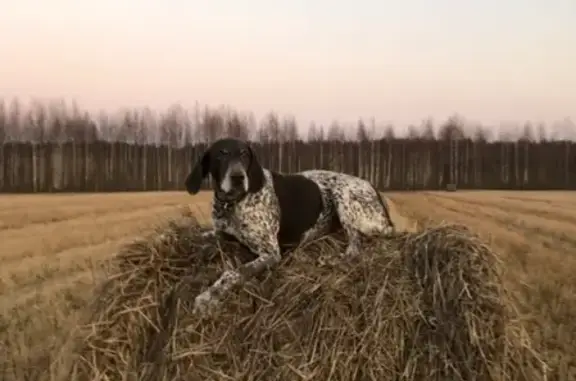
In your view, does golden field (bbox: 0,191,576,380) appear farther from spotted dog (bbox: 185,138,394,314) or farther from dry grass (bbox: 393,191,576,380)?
spotted dog (bbox: 185,138,394,314)

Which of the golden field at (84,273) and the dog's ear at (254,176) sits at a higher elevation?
the dog's ear at (254,176)

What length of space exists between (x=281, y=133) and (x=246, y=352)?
172ft

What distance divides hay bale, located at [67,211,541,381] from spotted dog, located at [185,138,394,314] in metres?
0.15

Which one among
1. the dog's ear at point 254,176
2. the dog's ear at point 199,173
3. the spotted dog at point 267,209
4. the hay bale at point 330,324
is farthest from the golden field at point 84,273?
the dog's ear at point 254,176

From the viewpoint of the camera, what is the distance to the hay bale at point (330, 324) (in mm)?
4973

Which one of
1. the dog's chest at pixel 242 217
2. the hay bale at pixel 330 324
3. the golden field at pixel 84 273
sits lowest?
the golden field at pixel 84 273

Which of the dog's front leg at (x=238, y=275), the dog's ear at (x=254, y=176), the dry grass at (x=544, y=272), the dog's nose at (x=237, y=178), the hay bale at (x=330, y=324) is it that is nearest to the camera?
the hay bale at (x=330, y=324)

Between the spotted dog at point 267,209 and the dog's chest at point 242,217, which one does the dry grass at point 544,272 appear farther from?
the dog's chest at point 242,217

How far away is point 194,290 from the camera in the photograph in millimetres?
5422

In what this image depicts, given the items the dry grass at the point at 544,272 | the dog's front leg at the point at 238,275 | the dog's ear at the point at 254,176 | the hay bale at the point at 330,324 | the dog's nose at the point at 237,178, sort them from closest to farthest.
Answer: the hay bale at the point at 330,324 → the dog's front leg at the point at 238,275 → the dog's nose at the point at 237,178 → the dog's ear at the point at 254,176 → the dry grass at the point at 544,272

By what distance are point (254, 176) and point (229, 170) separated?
0.22m

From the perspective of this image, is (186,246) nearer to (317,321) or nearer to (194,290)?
(194,290)

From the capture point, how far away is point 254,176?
570 cm

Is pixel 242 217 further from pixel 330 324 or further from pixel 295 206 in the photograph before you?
pixel 330 324
